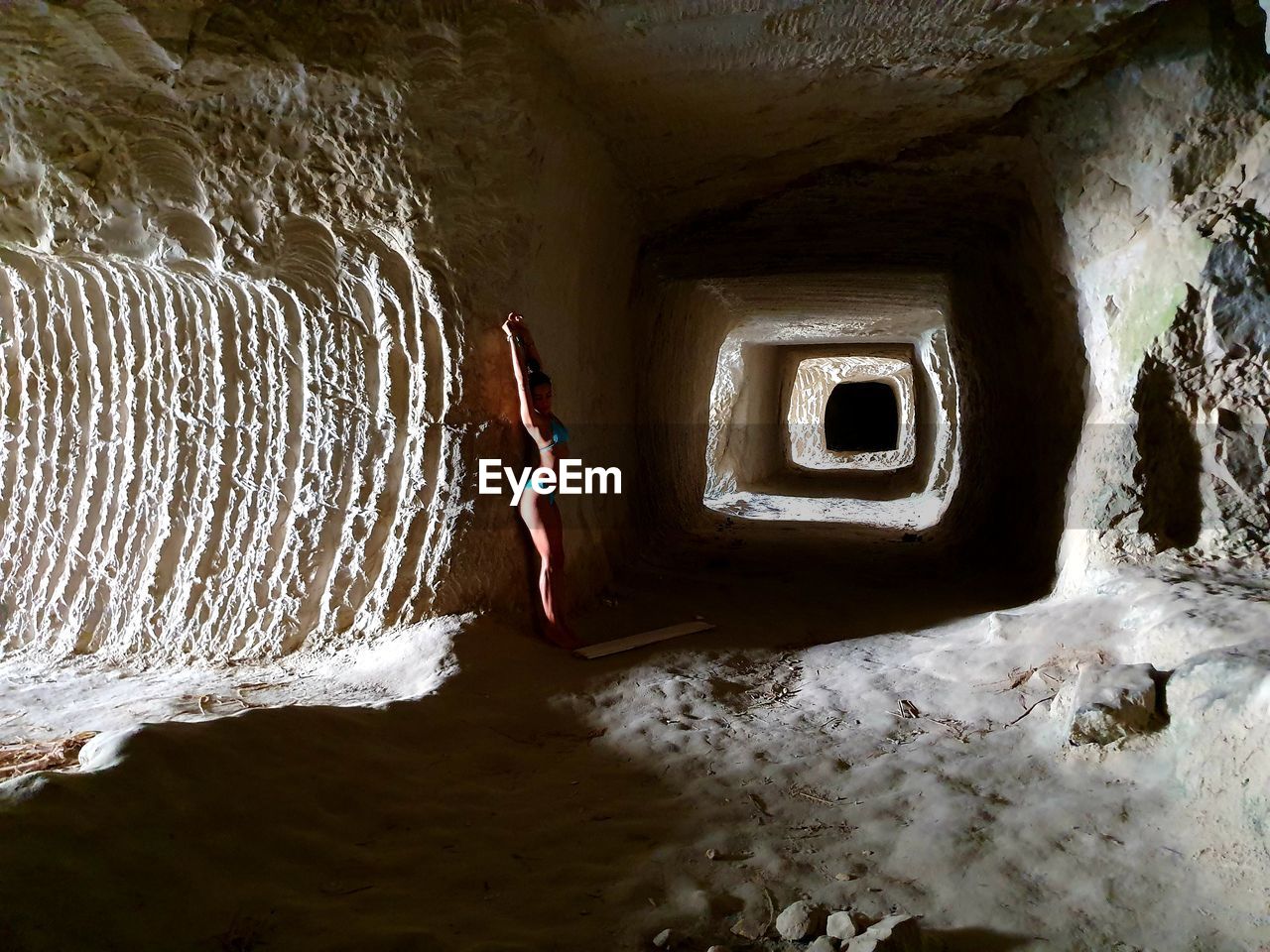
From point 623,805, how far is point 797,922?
2.25ft

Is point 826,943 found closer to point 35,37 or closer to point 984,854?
point 984,854

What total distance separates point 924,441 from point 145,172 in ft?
28.5

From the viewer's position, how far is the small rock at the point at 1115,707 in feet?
6.98

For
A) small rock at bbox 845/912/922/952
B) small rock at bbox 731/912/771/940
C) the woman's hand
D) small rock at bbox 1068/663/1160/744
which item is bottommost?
small rock at bbox 731/912/771/940

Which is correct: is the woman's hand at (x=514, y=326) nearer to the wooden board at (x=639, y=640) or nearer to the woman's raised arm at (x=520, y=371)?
the woman's raised arm at (x=520, y=371)

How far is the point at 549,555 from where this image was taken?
350 centimetres

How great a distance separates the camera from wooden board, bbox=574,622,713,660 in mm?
3406

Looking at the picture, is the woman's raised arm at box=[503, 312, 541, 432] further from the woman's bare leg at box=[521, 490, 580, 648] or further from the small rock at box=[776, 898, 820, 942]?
the small rock at box=[776, 898, 820, 942]

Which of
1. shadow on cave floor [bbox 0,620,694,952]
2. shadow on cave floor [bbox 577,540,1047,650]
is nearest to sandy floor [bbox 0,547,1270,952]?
shadow on cave floor [bbox 0,620,694,952]

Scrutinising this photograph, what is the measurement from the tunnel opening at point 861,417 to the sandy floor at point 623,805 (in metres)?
13.4

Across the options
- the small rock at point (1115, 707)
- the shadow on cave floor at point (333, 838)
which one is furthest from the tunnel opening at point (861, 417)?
the shadow on cave floor at point (333, 838)

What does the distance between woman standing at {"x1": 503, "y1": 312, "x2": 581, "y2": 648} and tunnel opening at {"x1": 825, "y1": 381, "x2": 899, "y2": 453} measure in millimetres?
13360

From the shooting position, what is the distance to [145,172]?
3.37 m

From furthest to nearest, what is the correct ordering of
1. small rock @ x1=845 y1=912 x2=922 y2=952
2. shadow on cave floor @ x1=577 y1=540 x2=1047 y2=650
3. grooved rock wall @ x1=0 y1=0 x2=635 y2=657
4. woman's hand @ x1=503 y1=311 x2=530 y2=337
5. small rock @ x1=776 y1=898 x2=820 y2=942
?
1. shadow on cave floor @ x1=577 y1=540 x2=1047 y2=650
2. woman's hand @ x1=503 y1=311 x2=530 y2=337
3. grooved rock wall @ x1=0 y1=0 x2=635 y2=657
4. small rock @ x1=776 y1=898 x2=820 y2=942
5. small rock @ x1=845 y1=912 x2=922 y2=952
